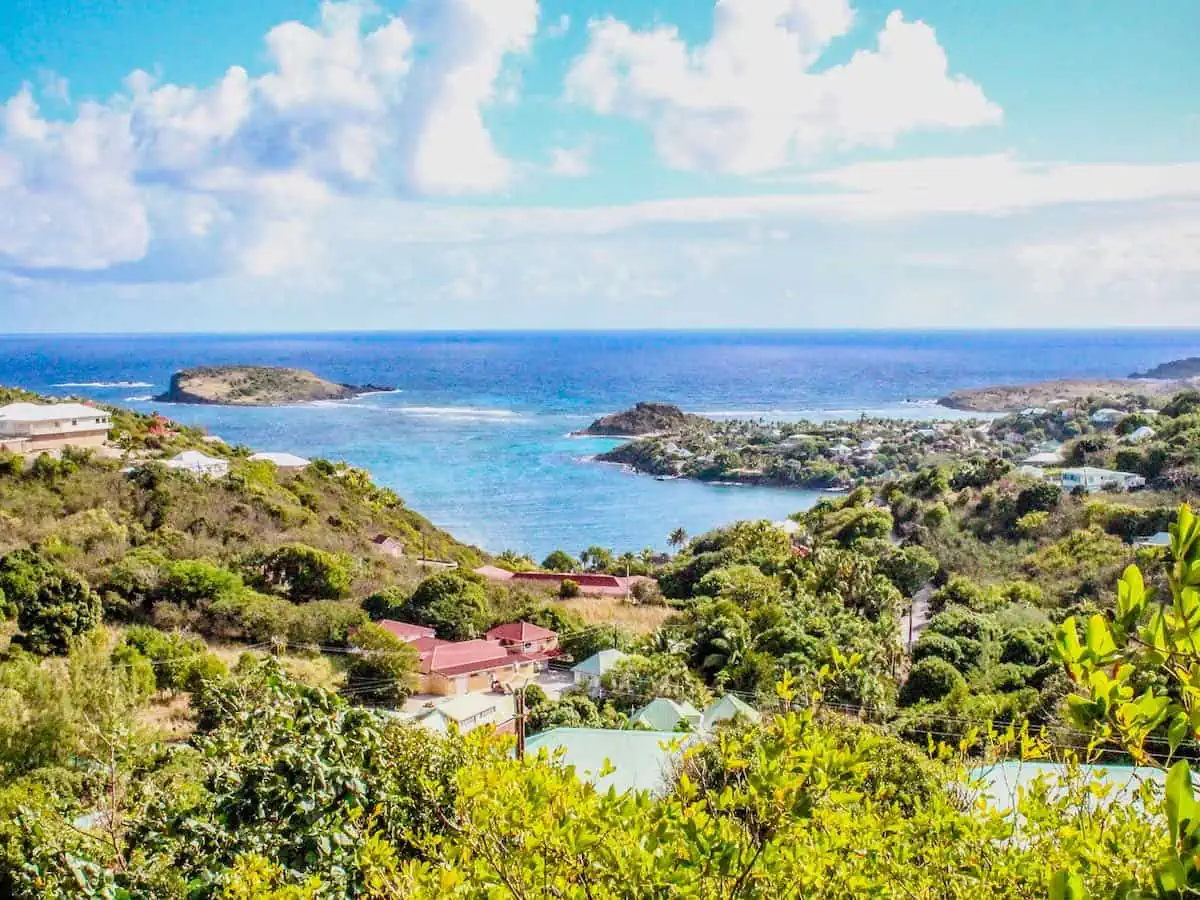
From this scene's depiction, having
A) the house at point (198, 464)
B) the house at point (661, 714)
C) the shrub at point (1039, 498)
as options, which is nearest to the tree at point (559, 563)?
the house at point (198, 464)

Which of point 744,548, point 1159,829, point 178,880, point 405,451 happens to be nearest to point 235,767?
point 178,880

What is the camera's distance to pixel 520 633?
69.4ft

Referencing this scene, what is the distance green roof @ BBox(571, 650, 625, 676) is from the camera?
18.3 metres

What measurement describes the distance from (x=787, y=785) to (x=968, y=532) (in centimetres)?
3139

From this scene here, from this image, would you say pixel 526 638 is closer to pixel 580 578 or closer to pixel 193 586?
pixel 193 586

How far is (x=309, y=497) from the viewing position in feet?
107

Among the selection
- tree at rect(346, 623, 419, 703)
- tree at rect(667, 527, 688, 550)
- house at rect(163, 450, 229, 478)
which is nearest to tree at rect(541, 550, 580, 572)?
tree at rect(667, 527, 688, 550)

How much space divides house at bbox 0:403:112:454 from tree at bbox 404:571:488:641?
1485cm

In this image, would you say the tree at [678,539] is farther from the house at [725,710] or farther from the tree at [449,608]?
the house at [725,710]

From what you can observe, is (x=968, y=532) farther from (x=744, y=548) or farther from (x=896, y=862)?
(x=896, y=862)

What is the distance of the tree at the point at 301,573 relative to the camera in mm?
22141

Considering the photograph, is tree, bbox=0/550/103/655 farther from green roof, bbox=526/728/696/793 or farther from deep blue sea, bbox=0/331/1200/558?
deep blue sea, bbox=0/331/1200/558

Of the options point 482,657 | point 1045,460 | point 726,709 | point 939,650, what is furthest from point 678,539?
point 726,709

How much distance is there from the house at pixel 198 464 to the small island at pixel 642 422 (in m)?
49.2
